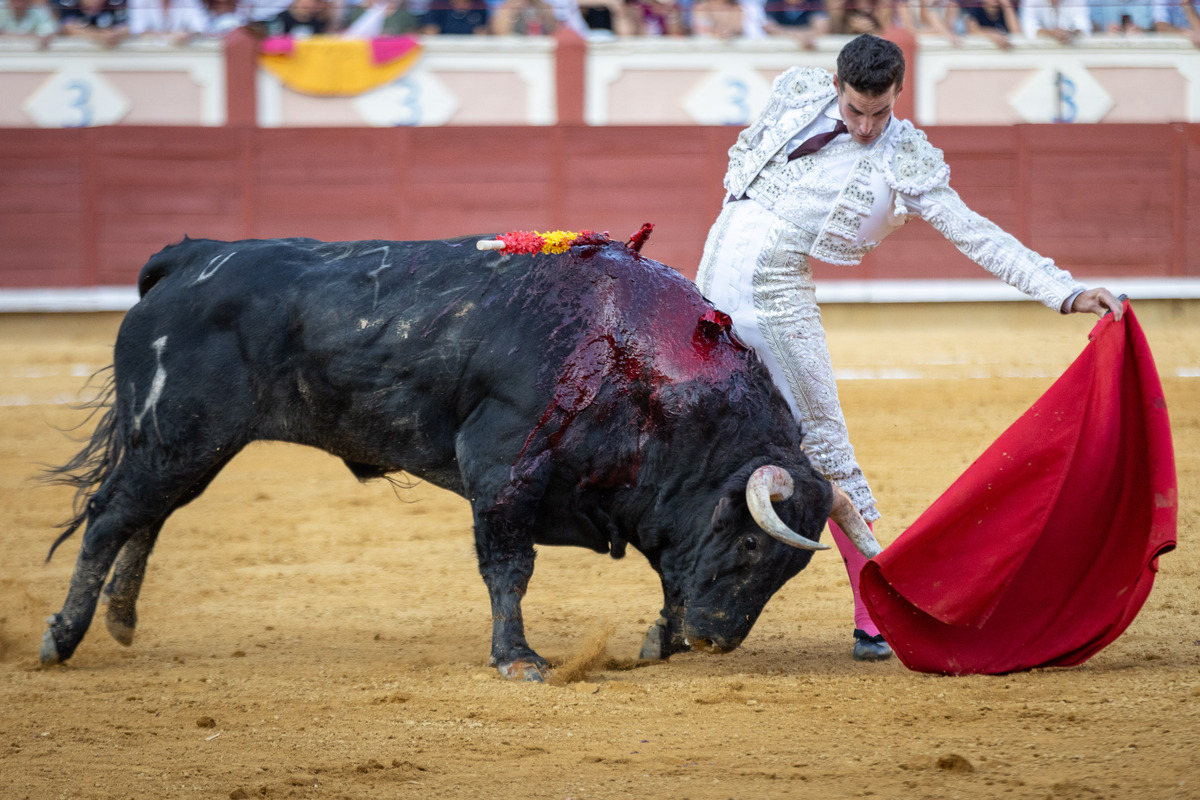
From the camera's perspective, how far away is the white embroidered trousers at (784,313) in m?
2.96

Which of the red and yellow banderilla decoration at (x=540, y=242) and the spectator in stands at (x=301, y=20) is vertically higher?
the red and yellow banderilla decoration at (x=540, y=242)

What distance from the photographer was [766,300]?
298 cm

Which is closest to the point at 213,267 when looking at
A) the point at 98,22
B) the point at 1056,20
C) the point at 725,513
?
the point at 725,513

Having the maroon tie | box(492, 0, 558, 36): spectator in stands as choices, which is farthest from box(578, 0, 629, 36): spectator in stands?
the maroon tie

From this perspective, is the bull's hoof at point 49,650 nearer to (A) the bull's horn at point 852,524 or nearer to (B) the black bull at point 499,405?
(B) the black bull at point 499,405

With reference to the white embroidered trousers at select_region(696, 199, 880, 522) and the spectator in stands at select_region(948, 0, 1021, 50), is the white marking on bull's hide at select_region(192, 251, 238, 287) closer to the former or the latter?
the white embroidered trousers at select_region(696, 199, 880, 522)

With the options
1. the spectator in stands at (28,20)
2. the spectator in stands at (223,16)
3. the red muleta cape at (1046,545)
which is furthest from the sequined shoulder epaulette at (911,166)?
the spectator in stands at (28,20)

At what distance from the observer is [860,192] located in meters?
2.86

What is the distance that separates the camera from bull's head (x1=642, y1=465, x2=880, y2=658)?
287 cm

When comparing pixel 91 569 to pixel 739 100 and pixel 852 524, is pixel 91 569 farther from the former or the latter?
pixel 739 100

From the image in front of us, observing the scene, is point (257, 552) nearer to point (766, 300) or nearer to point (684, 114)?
point (766, 300)

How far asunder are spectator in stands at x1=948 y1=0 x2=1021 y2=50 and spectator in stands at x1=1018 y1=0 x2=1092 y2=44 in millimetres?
97

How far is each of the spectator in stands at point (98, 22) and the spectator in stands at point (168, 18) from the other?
3.2 inches

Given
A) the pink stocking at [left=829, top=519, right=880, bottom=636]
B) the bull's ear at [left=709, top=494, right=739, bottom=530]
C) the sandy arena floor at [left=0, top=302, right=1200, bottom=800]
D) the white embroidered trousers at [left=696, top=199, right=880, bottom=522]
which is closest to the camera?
the sandy arena floor at [left=0, top=302, right=1200, bottom=800]
